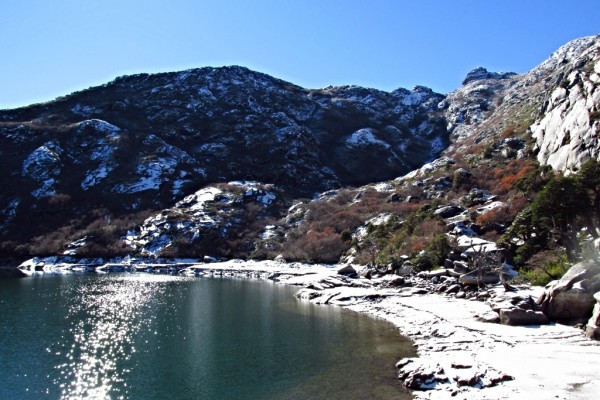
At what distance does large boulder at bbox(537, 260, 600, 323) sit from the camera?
3095cm

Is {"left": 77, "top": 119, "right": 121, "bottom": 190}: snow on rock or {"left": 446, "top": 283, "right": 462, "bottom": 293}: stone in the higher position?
{"left": 77, "top": 119, "right": 121, "bottom": 190}: snow on rock

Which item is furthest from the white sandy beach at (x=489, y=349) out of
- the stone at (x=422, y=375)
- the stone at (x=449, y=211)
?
the stone at (x=449, y=211)

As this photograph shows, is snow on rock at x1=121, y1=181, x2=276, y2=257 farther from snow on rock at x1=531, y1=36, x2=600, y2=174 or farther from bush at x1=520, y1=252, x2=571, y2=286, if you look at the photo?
bush at x1=520, y1=252, x2=571, y2=286

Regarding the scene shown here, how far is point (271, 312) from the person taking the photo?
48594 millimetres

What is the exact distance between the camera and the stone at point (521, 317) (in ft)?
106

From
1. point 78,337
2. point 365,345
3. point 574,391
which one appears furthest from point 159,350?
point 574,391

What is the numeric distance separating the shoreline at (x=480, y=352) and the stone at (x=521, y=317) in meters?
0.67

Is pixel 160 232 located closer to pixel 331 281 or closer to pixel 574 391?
pixel 331 281

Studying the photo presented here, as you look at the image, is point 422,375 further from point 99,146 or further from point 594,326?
point 99,146

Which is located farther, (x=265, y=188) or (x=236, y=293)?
(x=265, y=188)

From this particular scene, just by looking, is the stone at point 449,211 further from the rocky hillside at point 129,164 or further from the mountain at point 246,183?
the rocky hillside at point 129,164

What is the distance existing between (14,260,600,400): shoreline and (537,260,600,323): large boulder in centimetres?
161

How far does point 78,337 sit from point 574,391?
37391 millimetres

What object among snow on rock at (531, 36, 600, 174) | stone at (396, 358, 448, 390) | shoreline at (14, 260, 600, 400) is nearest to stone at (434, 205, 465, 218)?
snow on rock at (531, 36, 600, 174)
